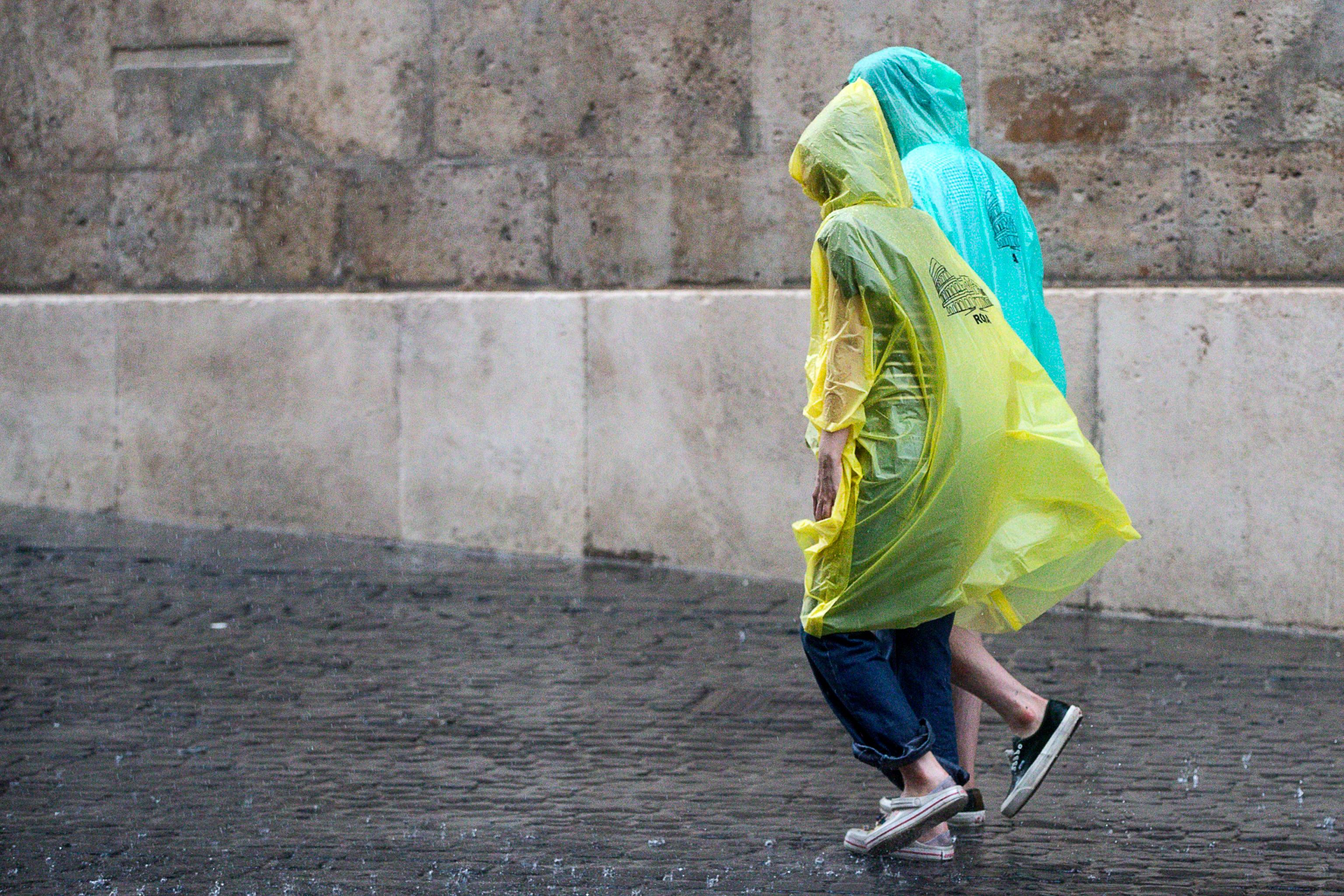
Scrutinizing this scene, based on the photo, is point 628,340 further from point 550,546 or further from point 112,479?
point 112,479

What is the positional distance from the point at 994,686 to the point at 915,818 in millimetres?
462

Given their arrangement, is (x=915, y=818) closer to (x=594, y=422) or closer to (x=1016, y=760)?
(x=1016, y=760)

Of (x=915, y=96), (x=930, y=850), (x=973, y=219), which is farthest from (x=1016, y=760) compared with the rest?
(x=915, y=96)

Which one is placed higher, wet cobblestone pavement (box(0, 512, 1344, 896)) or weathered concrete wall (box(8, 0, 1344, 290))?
weathered concrete wall (box(8, 0, 1344, 290))

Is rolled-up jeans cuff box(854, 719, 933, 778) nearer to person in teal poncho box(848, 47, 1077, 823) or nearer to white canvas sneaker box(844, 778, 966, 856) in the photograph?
white canvas sneaker box(844, 778, 966, 856)

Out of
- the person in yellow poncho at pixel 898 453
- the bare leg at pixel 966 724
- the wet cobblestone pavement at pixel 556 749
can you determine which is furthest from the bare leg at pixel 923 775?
the bare leg at pixel 966 724

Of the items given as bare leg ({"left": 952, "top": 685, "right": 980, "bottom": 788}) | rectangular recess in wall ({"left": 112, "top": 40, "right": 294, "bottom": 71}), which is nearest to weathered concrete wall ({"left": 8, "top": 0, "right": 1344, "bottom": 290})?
rectangular recess in wall ({"left": 112, "top": 40, "right": 294, "bottom": 71})

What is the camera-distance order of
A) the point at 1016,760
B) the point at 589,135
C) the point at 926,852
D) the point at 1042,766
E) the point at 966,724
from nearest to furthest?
the point at 926,852
the point at 1042,766
the point at 1016,760
the point at 966,724
the point at 589,135

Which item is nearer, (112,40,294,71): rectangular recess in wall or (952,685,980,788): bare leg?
(952,685,980,788): bare leg

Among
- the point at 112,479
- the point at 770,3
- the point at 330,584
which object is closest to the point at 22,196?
the point at 112,479

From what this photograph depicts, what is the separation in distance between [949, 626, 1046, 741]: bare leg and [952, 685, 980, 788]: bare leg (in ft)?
0.60

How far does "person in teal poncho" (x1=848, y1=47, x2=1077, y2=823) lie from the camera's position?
3.84 m

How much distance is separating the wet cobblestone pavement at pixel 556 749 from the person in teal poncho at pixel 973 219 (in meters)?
0.28

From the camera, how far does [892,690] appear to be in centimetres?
358
